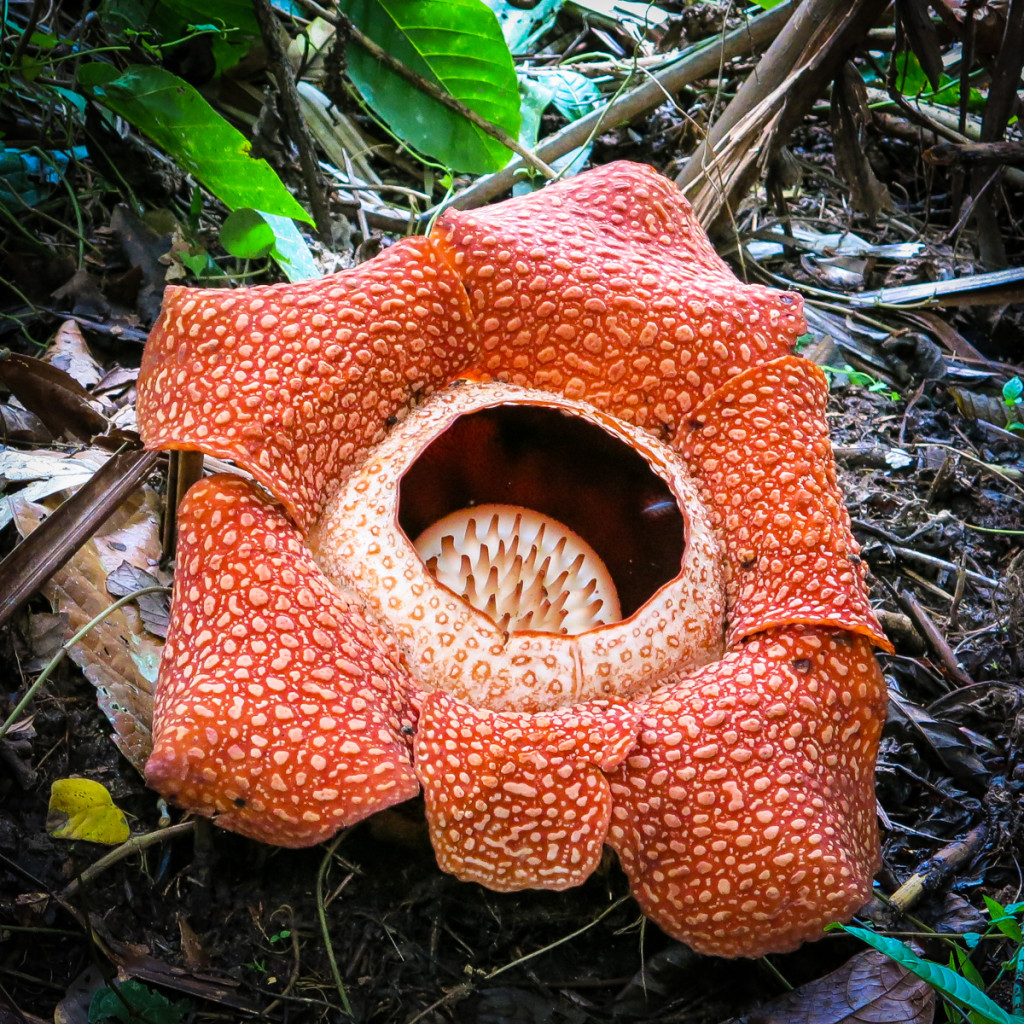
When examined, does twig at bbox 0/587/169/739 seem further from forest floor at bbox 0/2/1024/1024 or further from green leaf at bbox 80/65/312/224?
green leaf at bbox 80/65/312/224

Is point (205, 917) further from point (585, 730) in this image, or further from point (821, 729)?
point (821, 729)

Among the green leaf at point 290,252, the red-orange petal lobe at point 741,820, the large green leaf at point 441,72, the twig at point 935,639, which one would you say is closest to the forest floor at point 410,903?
the twig at point 935,639

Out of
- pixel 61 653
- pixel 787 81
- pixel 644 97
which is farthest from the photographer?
pixel 644 97

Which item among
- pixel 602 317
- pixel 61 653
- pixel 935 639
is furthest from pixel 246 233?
pixel 935 639

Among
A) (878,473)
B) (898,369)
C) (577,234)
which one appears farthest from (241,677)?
(898,369)

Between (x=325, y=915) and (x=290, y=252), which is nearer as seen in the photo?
(x=325, y=915)

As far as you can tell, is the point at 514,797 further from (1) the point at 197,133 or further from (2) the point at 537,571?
(1) the point at 197,133
